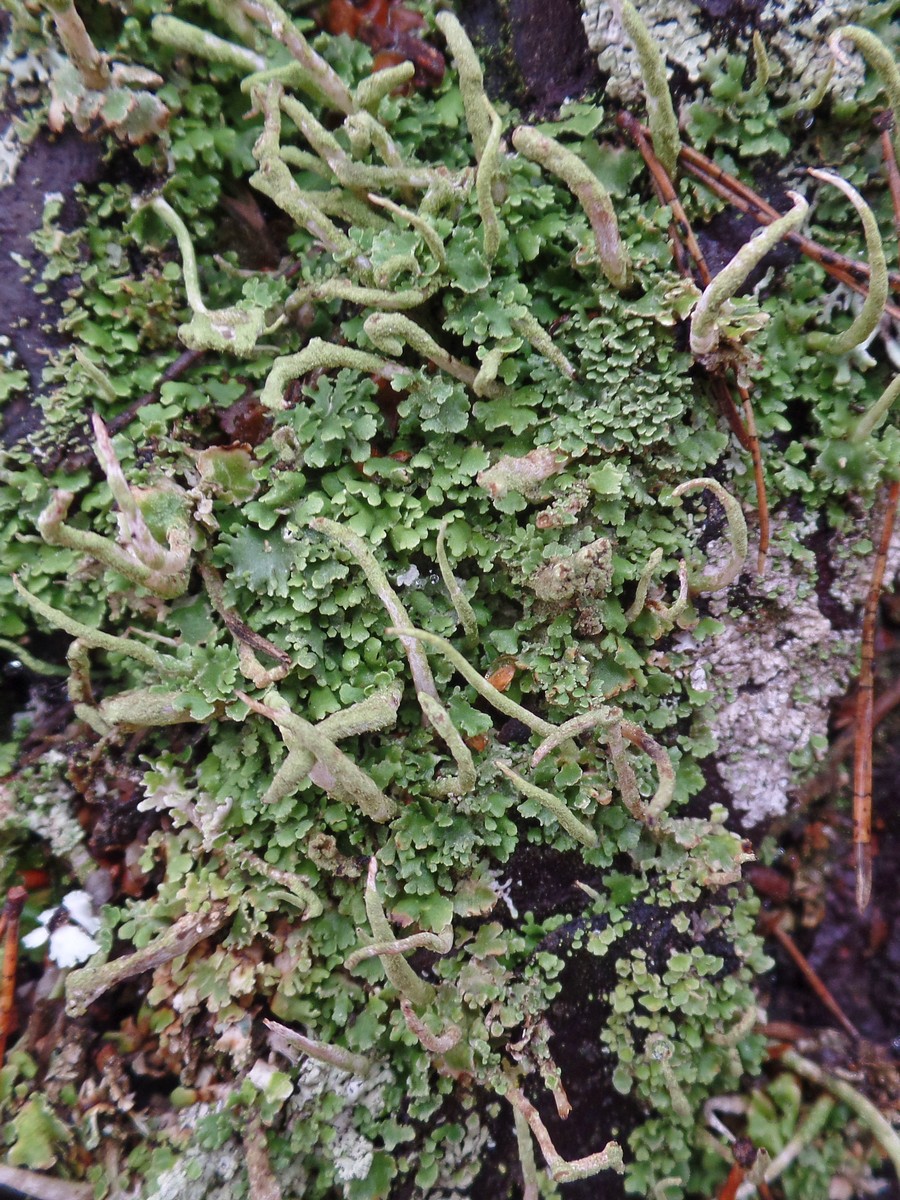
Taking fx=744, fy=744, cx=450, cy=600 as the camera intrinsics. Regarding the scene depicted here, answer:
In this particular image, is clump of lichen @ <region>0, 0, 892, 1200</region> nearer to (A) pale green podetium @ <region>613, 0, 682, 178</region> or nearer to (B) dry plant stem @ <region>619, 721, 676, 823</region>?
(B) dry plant stem @ <region>619, 721, 676, 823</region>

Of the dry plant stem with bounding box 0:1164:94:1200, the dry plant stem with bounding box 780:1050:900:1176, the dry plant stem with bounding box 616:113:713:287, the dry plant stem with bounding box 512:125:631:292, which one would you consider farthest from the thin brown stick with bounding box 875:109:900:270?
the dry plant stem with bounding box 0:1164:94:1200

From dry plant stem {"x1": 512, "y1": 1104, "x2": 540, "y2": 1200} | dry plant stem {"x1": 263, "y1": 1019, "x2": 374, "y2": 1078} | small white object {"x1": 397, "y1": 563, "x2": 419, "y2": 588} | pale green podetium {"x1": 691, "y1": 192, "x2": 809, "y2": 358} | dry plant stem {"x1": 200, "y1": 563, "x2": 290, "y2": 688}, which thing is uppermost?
pale green podetium {"x1": 691, "y1": 192, "x2": 809, "y2": 358}

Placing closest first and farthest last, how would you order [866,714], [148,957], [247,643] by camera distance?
[148,957] → [247,643] → [866,714]

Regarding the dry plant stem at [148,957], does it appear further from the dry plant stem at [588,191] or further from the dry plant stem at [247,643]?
the dry plant stem at [588,191]

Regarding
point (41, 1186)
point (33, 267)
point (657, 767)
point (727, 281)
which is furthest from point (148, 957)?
point (727, 281)

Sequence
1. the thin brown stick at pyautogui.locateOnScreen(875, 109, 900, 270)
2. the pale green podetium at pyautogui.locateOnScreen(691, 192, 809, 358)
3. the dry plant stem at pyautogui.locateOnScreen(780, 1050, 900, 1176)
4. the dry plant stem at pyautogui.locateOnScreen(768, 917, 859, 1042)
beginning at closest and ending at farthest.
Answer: the pale green podetium at pyautogui.locateOnScreen(691, 192, 809, 358), the thin brown stick at pyautogui.locateOnScreen(875, 109, 900, 270), the dry plant stem at pyautogui.locateOnScreen(780, 1050, 900, 1176), the dry plant stem at pyautogui.locateOnScreen(768, 917, 859, 1042)

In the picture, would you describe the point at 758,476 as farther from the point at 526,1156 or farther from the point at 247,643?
the point at 526,1156

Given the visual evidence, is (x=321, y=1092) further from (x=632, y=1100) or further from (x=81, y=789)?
(x=81, y=789)
